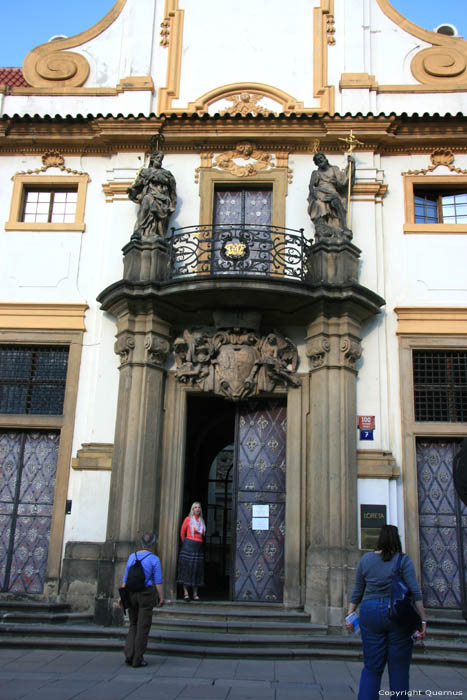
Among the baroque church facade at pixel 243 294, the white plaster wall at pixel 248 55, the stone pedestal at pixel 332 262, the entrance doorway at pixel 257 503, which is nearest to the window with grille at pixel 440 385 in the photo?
the baroque church facade at pixel 243 294

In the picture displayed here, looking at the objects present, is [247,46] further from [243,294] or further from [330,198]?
[243,294]

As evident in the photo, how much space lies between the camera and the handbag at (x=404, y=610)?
18.4 feet

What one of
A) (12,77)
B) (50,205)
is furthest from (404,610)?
(12,77)

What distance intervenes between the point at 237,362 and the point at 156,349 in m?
1.33

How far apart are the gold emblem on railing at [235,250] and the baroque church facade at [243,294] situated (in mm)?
32

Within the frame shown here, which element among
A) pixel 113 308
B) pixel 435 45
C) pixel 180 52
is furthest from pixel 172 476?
pixel 435 45

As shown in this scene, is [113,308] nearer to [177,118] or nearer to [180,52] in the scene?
[177,118]

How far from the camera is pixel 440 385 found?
38.4 feet

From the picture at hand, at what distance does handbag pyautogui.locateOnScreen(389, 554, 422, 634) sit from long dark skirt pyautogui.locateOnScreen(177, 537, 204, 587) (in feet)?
18.6

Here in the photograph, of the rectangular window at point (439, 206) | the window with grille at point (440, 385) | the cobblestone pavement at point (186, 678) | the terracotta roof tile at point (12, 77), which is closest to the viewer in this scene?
the cobblestone pavement at point (186, 678)

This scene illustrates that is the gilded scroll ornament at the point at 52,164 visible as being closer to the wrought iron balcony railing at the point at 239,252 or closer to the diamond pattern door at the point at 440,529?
the wrought iron balcony railing at the point at 239,252

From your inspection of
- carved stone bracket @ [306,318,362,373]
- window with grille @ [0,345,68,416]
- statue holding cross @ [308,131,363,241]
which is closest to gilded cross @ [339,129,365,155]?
statue holding cross @ [308,131,363,241]

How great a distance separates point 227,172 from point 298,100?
2004 mm

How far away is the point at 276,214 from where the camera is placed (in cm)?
1241
